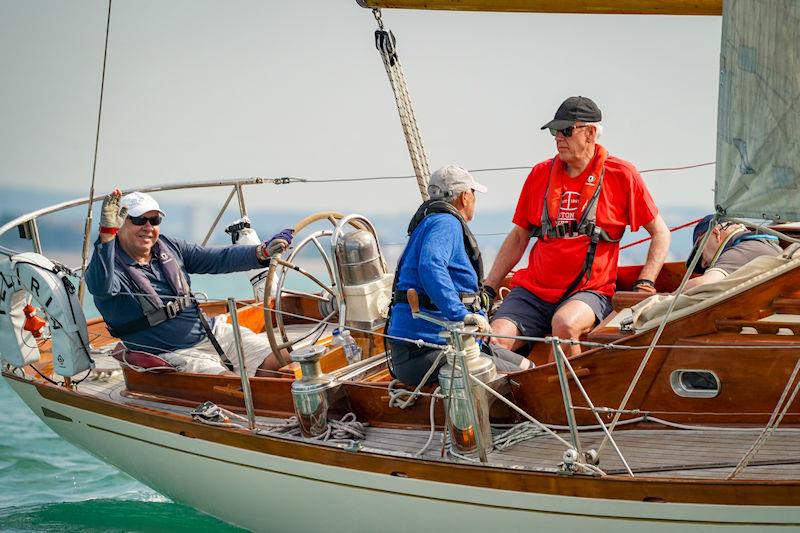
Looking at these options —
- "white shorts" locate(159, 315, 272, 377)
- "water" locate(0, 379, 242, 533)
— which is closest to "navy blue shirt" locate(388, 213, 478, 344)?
"white shorts" locate(159, 315, 272, 377)

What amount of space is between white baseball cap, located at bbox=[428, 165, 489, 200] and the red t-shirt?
0.73 metres

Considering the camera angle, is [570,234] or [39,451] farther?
[39,451]

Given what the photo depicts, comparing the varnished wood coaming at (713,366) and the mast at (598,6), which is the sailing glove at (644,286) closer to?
the varnished wood coaming at (713,366)

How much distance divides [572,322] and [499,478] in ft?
2.98

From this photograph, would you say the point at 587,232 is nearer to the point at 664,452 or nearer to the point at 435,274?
the point at 435,274

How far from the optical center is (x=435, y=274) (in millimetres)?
3617

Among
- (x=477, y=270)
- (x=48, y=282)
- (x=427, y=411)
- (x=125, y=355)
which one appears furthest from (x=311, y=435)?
(x=48, y=282)

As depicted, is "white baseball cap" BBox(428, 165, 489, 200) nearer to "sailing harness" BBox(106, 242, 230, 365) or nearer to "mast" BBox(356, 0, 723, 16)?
"mast" BBox(356, 0, 723, 16)

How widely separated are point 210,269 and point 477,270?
5.93ft

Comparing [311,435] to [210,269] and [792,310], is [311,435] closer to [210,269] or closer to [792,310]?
[210,269]

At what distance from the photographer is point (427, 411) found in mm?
A: 3963

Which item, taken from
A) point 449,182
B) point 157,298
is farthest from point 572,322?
point 157,298

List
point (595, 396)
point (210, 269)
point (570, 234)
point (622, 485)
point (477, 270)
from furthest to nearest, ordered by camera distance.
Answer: point (210, 269)
point (570, 234)
point (477, 270)
point (595, 396)
point (622, 485)

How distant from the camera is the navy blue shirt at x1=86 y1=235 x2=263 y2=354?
14.5ft
